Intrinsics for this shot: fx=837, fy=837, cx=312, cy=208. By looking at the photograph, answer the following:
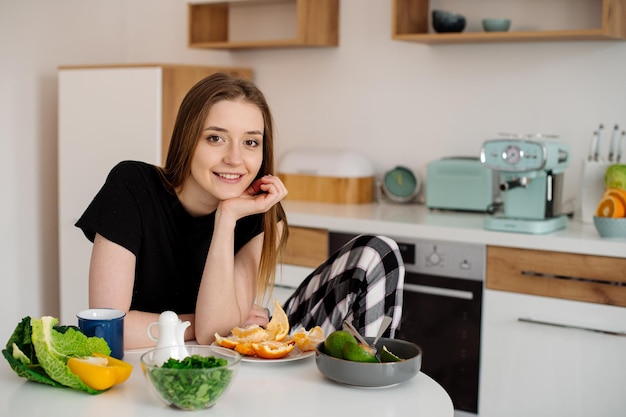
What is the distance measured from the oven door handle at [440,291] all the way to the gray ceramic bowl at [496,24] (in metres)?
1.03

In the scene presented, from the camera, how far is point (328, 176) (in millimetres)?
3596

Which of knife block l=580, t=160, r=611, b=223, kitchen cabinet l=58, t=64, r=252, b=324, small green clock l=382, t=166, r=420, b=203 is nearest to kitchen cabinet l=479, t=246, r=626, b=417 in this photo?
knife block l=580, t=160, r=611, b=223

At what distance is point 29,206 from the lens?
397 cm

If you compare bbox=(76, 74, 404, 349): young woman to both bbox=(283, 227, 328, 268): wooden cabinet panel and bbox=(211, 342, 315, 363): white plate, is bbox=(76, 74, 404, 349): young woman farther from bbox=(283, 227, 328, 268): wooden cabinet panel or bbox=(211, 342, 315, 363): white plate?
bbox=(283, 227, 328, 268): wooden cabinet panel

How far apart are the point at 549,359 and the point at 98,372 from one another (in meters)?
1.82

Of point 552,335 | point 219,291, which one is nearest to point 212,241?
point 219,291

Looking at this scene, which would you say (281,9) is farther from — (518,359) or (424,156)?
(518,359)

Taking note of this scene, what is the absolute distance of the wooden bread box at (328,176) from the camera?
357 centimetres

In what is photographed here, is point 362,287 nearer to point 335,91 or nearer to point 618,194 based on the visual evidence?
point 618,194

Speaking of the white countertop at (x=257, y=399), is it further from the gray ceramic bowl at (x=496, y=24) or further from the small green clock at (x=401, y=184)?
the small green clock at (x=401, y=184)

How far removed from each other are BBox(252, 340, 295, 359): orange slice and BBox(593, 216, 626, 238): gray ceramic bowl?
60.6 inches

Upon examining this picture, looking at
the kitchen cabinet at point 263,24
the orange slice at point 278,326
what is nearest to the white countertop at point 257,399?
the orange slice at point 278,326

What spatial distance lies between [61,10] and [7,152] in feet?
2.50

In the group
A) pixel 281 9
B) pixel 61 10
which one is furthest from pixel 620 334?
pixel 61 10
